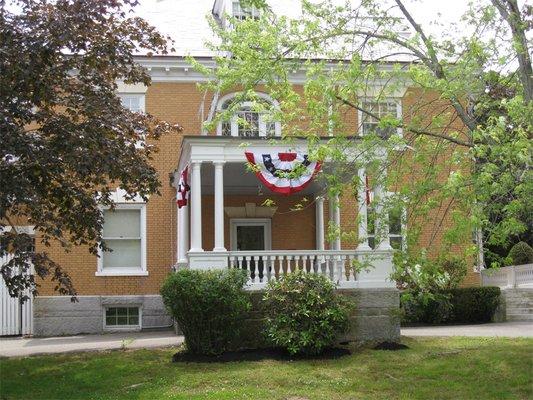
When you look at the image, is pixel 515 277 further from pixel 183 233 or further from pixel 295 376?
pixel 295 376

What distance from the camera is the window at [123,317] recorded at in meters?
18.5

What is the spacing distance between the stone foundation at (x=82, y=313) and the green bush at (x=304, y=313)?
6.19 metres

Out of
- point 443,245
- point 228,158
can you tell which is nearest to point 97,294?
point 228,158

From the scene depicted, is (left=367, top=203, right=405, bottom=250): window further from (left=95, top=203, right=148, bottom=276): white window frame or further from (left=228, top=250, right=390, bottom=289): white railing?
(left=95, top=203, right=148, bottom=276): white window frame

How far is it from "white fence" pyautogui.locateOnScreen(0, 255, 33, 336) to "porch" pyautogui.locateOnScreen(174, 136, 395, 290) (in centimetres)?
452

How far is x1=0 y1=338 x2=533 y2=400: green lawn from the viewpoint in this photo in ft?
31.9

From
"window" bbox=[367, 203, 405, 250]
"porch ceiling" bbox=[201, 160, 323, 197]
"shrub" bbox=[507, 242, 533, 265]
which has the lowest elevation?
"shrub" bbox=[507, 242, 533, 265]

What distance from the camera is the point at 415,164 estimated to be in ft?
35.4

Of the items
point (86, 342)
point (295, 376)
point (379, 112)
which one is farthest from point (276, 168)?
point (86, 342)

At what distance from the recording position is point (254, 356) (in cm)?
1240

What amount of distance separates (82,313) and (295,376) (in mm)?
9025

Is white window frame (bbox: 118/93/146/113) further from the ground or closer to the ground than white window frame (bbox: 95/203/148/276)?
further from the ground

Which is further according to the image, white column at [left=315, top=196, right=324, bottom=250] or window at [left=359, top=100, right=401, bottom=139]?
white column at [left=315, top=196, right=324, bottom=250]

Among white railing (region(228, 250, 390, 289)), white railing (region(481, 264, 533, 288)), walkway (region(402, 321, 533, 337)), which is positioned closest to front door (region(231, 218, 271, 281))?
walkway (region(402, 321, 533, 337))
